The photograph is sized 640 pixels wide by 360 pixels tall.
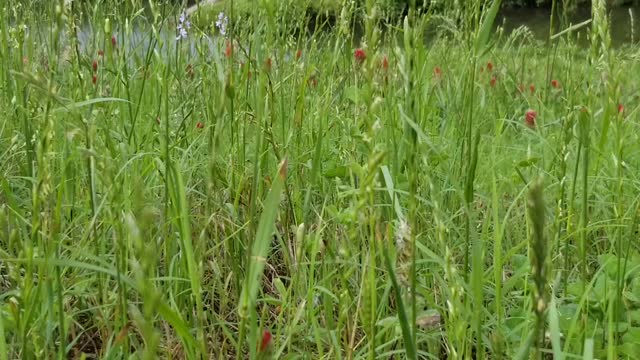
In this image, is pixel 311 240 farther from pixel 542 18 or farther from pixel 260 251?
pixel 542 18

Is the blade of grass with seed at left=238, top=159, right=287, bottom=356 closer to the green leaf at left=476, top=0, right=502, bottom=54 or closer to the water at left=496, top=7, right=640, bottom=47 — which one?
the green leaf at left=476, top=0, right=502, bottom=54

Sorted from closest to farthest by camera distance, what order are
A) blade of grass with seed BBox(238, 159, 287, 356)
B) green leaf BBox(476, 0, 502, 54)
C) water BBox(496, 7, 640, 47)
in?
blade of grass with seed BBox(238, 159, 287, 356) → green leaf BBox(476, 0, 502, 54) → water BBox(496, 7, 640, 47)

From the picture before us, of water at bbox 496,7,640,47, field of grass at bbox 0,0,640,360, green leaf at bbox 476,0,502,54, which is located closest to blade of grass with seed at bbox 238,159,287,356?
field of grass at bbox 0,0,640,360

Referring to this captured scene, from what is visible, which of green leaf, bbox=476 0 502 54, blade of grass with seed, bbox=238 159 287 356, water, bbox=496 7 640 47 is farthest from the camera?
water, bbox=496 7 640 47

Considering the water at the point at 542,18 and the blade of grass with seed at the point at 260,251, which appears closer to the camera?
the blade of grass with seed at the point at 260,251

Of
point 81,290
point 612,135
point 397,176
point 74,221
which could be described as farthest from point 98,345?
point 612,135

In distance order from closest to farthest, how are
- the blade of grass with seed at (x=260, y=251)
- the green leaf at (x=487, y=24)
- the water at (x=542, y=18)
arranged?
1. the blade of grass with seed at (x=260, y=251)
2. the green leaf at (x=487, y=24)
3. the water at (x=542, y=18)

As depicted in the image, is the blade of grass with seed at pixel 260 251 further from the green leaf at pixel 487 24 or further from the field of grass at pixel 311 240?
the green leaf at pixel 487 24

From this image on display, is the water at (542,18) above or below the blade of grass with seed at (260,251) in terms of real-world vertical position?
below

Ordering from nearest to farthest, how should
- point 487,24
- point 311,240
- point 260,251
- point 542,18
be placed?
point 260,251 → point 487,24 → point 311,240 → point 542,18

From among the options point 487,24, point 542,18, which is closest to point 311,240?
point 487,24

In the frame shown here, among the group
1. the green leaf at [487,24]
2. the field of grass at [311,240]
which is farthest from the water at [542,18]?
the green leaf at [487,24]

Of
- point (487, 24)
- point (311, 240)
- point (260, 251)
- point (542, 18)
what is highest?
point (487, 24)

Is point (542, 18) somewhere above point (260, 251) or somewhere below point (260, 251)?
below
